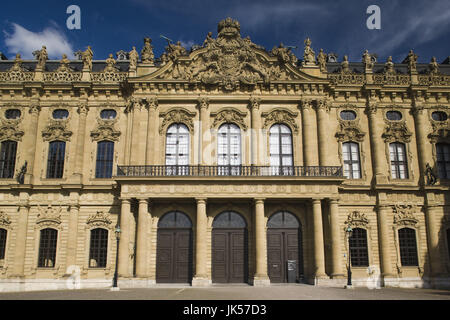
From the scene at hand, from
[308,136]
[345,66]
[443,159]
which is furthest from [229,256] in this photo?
[443,159]

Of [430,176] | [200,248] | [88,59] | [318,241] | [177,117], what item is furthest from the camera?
[88,59]

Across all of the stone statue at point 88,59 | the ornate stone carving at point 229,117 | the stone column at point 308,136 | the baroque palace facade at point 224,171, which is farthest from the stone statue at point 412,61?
the stone statue at point 88,59

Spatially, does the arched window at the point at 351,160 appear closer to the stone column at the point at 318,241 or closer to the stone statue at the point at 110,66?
the stone column at the point at 318,241

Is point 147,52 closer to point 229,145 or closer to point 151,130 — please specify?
point 151,130

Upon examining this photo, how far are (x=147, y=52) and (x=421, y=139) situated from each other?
808 inches

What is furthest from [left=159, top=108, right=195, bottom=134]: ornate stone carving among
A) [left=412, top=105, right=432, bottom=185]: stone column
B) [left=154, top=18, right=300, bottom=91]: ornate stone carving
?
[left=412, top=105, right=432, bottom=185]: stone column

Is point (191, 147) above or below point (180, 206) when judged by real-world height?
above

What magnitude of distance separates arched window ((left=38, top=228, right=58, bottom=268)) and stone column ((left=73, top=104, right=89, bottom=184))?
3824 mm

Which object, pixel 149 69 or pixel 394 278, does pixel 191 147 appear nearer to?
pixel 149 69

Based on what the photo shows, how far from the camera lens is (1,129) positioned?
2847 centimetres

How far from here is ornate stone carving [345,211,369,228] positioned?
1061 inches

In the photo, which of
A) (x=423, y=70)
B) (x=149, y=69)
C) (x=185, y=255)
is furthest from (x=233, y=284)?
(x=423, y=70)

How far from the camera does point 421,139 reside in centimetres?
2866

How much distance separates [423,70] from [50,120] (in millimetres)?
28758
